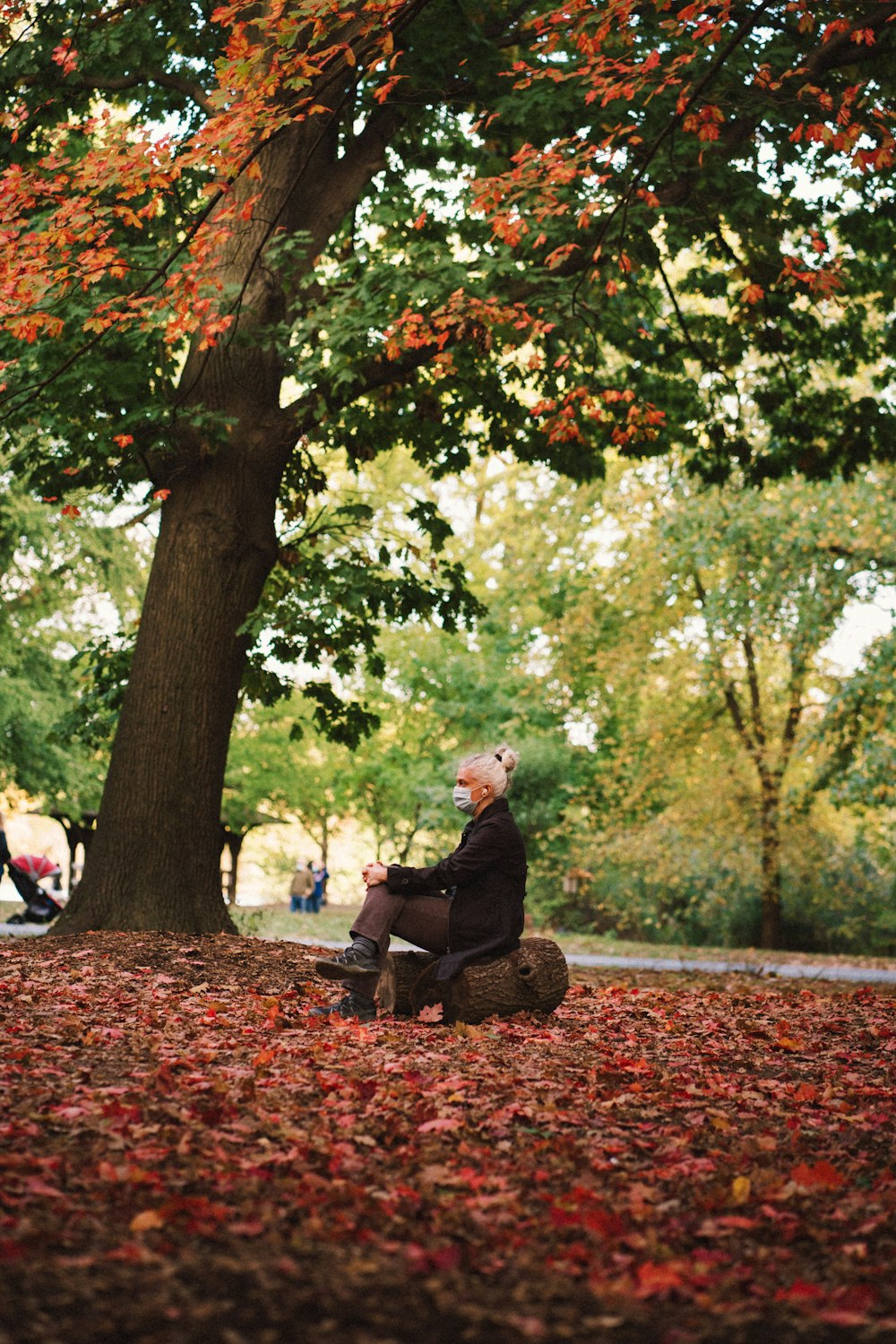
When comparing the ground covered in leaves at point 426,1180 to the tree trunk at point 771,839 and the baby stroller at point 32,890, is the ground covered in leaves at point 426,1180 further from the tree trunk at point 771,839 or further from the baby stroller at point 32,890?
the tree trunk at point 771,839

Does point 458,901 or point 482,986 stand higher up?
point 458,901

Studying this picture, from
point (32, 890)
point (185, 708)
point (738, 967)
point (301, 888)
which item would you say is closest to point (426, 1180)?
point (185, 708)

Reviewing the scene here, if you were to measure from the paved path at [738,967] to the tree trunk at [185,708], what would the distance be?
14.5 feet

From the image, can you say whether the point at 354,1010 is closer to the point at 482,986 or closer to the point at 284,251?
the point at 482,986

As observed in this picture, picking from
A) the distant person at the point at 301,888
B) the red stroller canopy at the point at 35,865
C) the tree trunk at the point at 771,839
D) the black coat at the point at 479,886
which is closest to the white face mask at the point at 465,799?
the black coat at the point at 479,886

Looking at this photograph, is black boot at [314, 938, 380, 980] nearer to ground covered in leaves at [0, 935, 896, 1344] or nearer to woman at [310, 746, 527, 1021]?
woman at [310, 746, 527, 1021]

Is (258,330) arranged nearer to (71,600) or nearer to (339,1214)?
(339,1214)

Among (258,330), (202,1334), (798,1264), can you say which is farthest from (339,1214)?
(258,330)

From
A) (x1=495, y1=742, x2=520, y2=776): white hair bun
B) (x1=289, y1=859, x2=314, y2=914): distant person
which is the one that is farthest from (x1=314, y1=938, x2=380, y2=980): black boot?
(x1=289, y1=859, x2=314, y2=914): distant person

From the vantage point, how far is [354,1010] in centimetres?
722

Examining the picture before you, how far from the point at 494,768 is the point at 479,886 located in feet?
2.17

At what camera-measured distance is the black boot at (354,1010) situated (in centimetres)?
720

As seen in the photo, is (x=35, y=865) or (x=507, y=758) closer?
(x=507, y=758)

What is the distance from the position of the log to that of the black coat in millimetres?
146
